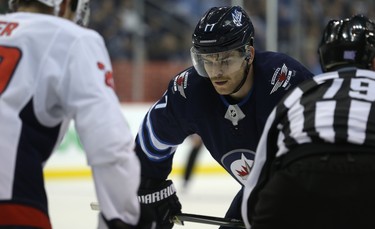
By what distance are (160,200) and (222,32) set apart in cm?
60

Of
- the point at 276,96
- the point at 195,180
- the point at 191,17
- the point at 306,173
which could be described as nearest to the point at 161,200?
the point at 276,96

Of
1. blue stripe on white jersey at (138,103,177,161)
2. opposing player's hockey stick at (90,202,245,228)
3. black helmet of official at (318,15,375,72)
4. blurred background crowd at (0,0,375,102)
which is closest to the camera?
black helmet of official at (318,15,375,72)

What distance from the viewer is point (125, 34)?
306 inches

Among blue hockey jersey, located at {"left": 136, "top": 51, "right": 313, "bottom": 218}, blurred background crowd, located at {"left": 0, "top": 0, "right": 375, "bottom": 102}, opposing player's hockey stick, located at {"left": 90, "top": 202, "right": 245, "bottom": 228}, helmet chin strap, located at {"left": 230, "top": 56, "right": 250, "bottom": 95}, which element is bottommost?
blurred background crowd, located at {"left": 0, "top": 0, "right": 375, "bottom": 102}

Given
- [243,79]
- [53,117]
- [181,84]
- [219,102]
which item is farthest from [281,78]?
[53,117]

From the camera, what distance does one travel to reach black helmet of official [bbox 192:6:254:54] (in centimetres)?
270

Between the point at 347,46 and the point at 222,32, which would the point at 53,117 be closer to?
the point at 347,46

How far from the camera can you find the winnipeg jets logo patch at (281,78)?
2730 millimetres

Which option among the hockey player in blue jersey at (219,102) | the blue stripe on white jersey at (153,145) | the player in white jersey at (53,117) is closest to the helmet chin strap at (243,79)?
the hockey player in blue jersey at (219,102)

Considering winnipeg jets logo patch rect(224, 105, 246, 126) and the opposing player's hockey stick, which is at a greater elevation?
winnipeg jets logo patch rect(224, 105, 246, 126)

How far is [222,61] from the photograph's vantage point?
8.95 ft

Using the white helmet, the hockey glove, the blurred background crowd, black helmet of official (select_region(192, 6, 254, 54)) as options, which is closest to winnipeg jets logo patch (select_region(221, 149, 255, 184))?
the hockey glove

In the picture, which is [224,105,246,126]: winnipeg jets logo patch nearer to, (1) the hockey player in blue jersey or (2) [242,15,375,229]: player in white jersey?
(1) the hockey player in blue jersey

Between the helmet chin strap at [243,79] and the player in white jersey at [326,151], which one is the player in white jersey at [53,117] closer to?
the player in white jersey at [326,151]
